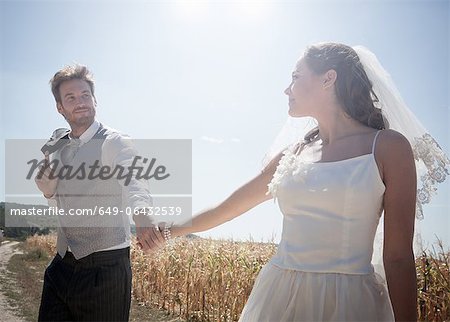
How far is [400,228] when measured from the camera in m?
2.00

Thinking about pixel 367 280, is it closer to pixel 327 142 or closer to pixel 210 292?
pixel 327 142

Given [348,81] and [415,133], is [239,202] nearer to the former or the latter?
[348,81]

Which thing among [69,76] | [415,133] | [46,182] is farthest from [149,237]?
[415,133]

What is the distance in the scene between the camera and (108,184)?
3.05 meters

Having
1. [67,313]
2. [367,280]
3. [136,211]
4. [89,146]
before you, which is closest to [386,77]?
[367,280]

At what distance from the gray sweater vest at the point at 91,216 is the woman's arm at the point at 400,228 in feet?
6.21

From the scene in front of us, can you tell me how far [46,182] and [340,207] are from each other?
2235mm

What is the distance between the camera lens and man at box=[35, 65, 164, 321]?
9.43ft

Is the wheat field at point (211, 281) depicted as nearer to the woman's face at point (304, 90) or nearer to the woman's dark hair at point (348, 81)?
the woman's dark hair at point (348, 81)

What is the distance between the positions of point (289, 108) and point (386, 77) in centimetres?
78

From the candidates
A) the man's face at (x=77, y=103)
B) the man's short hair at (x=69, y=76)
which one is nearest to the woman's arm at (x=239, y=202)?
the man's face at (x=77, y=103)

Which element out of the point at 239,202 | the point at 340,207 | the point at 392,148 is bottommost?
the point at 340,207

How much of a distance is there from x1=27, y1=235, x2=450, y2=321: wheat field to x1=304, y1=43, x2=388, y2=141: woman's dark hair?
4.41 m

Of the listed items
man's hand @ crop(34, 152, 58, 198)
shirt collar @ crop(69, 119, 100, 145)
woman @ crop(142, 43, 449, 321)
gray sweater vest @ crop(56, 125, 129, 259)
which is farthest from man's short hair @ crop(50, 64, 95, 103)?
woman @ crop(142, 43, 449, 321)
